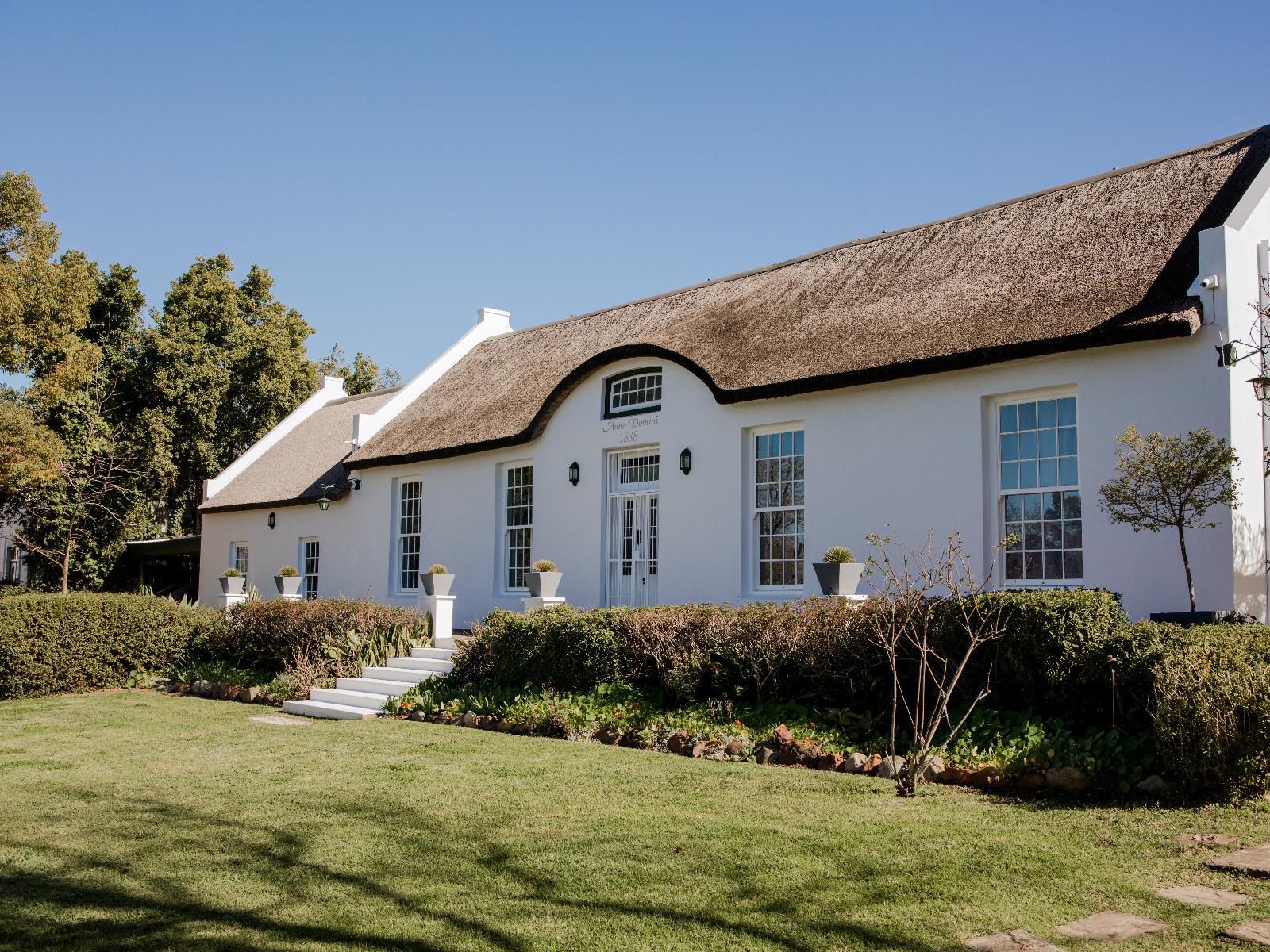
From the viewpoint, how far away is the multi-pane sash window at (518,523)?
18.7m

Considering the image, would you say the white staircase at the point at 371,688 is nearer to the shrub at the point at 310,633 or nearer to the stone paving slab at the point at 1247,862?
the shrub at the point at 310,633

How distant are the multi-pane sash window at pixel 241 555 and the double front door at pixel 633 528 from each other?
12.9 metres

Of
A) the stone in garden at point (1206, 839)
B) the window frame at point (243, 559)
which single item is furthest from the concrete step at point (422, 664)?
the window frame at point (243, 559)

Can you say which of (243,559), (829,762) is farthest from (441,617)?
(243,559)

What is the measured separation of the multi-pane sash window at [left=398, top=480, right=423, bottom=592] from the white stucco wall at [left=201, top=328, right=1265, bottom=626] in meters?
0.26

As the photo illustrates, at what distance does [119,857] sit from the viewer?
652 centimetres

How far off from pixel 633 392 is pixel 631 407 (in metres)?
0.26

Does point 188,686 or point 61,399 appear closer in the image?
point 188,686

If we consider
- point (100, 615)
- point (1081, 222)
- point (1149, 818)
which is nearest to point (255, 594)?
point (100, 615)

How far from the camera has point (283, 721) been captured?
13500mm

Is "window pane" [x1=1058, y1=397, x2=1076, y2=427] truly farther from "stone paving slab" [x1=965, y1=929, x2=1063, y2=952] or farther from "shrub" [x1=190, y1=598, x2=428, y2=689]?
"shrub" [x1=190, y1=598, x2=428, y2=689]

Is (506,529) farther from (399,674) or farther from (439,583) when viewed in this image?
(399,674)

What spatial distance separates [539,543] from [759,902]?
510 inches

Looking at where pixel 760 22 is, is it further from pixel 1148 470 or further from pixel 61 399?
pixel 61 399
